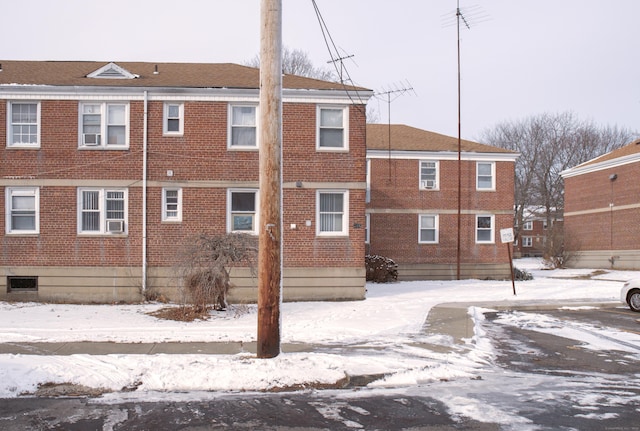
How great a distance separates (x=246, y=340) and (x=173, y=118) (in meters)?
9.29

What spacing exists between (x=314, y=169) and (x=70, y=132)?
24.9 ft

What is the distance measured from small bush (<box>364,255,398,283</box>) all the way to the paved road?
16.5 metres

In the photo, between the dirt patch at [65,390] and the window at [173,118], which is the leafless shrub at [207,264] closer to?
the window at [173,118]

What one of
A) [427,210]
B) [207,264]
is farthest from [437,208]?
[207,264]

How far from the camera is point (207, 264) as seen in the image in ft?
44.5

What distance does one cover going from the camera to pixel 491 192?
92.0ft

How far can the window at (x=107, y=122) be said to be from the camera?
56.7 feet

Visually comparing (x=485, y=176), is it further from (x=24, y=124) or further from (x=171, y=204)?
(x=24, y=124)

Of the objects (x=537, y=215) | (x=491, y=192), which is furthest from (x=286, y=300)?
(x=537, y=215)

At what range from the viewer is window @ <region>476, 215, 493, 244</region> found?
91.7 ft

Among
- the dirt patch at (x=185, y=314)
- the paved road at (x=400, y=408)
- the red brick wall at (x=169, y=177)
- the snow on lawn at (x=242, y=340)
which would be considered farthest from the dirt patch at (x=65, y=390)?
the red brick wall at (x=169, y=177)

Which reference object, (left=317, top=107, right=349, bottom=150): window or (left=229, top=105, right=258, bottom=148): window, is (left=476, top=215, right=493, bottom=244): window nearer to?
(left=317, top=107, right=349, bottom=150): window

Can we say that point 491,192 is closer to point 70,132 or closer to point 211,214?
point 211,214

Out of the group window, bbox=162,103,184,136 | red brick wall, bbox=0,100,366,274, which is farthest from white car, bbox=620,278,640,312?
window, bbox=162,103,184,136
